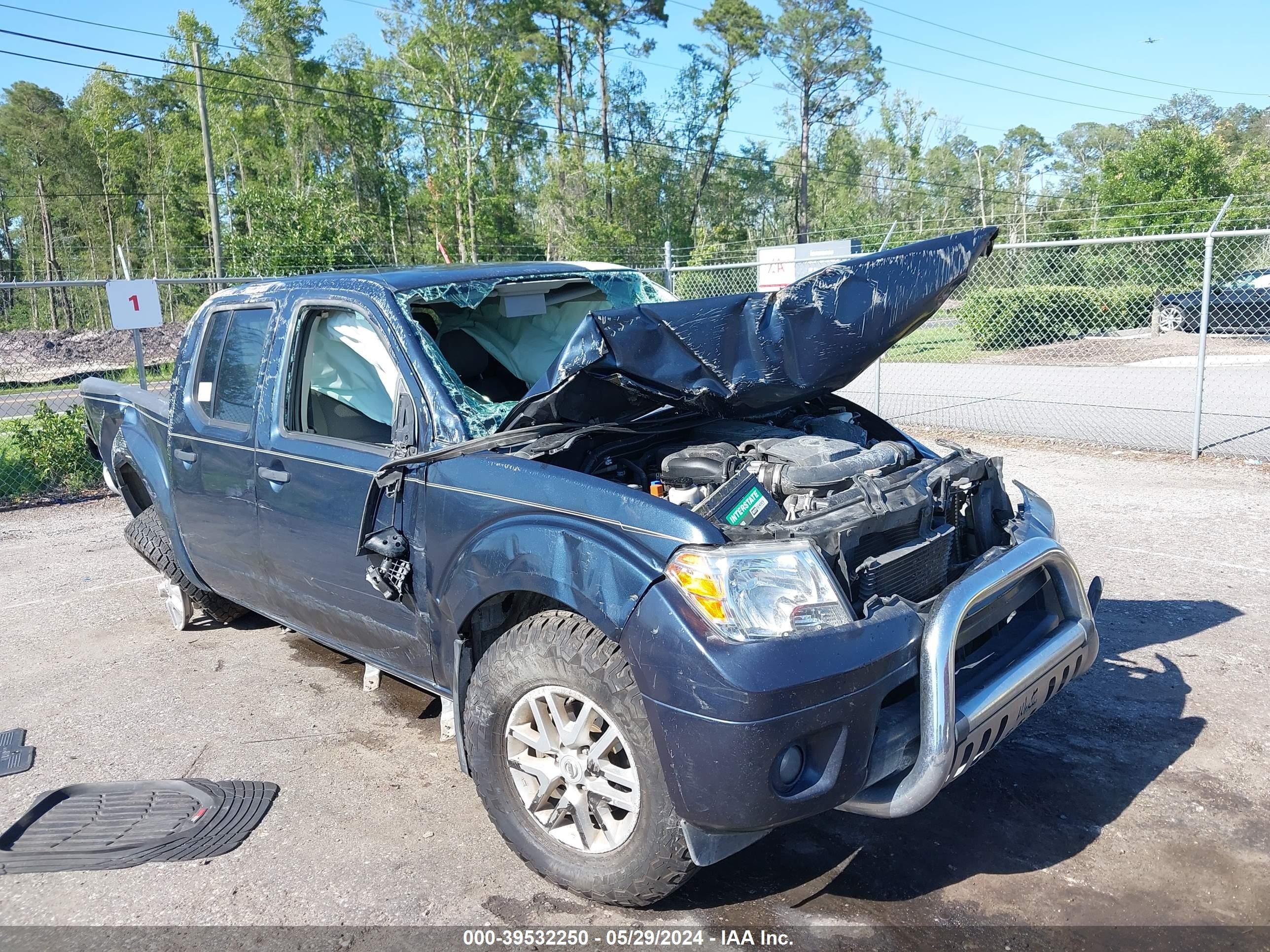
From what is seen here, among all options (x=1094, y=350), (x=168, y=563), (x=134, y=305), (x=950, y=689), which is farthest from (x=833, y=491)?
(x=1094, y=350)

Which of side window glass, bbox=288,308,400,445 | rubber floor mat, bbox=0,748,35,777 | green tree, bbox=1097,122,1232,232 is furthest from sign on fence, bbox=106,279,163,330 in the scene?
green tree, bbox=1097,122,1232,232

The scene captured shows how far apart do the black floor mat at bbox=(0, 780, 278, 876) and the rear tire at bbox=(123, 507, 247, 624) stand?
5.16 ft

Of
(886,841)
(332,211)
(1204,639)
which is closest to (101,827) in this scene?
(886,841)

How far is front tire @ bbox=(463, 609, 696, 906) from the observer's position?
2658mm

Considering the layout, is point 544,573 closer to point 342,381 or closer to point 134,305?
point 342,381

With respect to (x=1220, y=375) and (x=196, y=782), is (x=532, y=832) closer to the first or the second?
(x=196, y=782)

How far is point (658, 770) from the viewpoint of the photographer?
103 inches

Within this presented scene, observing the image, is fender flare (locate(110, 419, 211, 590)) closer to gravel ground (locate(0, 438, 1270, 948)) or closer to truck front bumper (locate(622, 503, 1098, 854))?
gravel ground (locate(0, 438, 1270, 948))

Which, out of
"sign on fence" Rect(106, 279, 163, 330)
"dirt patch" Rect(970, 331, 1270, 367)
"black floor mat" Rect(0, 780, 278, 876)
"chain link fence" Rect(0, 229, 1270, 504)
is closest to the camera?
"black floor mat" Rect(0, 780, 278, 876)

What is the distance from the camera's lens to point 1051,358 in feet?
64.6

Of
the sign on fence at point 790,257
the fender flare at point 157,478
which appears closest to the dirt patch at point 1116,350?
the sign on fence at point 790,257

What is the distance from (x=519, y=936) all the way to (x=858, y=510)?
5.37 feet

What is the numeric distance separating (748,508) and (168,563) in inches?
147

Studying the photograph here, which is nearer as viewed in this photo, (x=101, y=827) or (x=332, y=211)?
(x=101, y=827)
